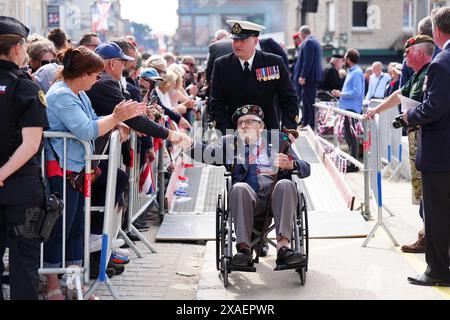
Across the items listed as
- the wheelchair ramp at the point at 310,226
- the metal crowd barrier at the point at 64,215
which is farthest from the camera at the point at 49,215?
the wheelchair ramp at the point at 310,226

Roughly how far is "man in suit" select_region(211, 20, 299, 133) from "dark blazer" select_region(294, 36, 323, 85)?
808 cm

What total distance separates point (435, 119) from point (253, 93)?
175cm

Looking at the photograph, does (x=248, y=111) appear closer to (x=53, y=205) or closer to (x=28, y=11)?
(x=53, y=205)

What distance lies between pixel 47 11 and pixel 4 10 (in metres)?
8.87

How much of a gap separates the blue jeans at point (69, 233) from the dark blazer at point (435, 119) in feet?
8.62

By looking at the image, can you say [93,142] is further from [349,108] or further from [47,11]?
[47,11]

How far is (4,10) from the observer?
98.5 ft

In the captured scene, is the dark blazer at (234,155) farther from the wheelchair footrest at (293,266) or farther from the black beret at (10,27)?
the black beret at (10,27)

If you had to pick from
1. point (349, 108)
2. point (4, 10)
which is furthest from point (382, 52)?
point (349, 108)

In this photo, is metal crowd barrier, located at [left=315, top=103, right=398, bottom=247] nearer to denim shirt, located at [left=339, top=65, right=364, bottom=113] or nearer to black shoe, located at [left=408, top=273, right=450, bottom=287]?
black shoe, located at [left=408, top=273, right=450, bottom=287]

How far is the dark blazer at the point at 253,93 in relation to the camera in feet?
23.3

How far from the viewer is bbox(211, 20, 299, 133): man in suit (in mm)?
7098

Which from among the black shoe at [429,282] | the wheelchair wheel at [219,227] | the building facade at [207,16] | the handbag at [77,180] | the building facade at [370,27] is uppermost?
the building facade at [207,16]

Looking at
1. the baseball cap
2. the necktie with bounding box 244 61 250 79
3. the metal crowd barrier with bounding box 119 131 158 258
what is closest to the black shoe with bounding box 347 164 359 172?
the metal crowd barrier with bounding box 119 131 158 258
